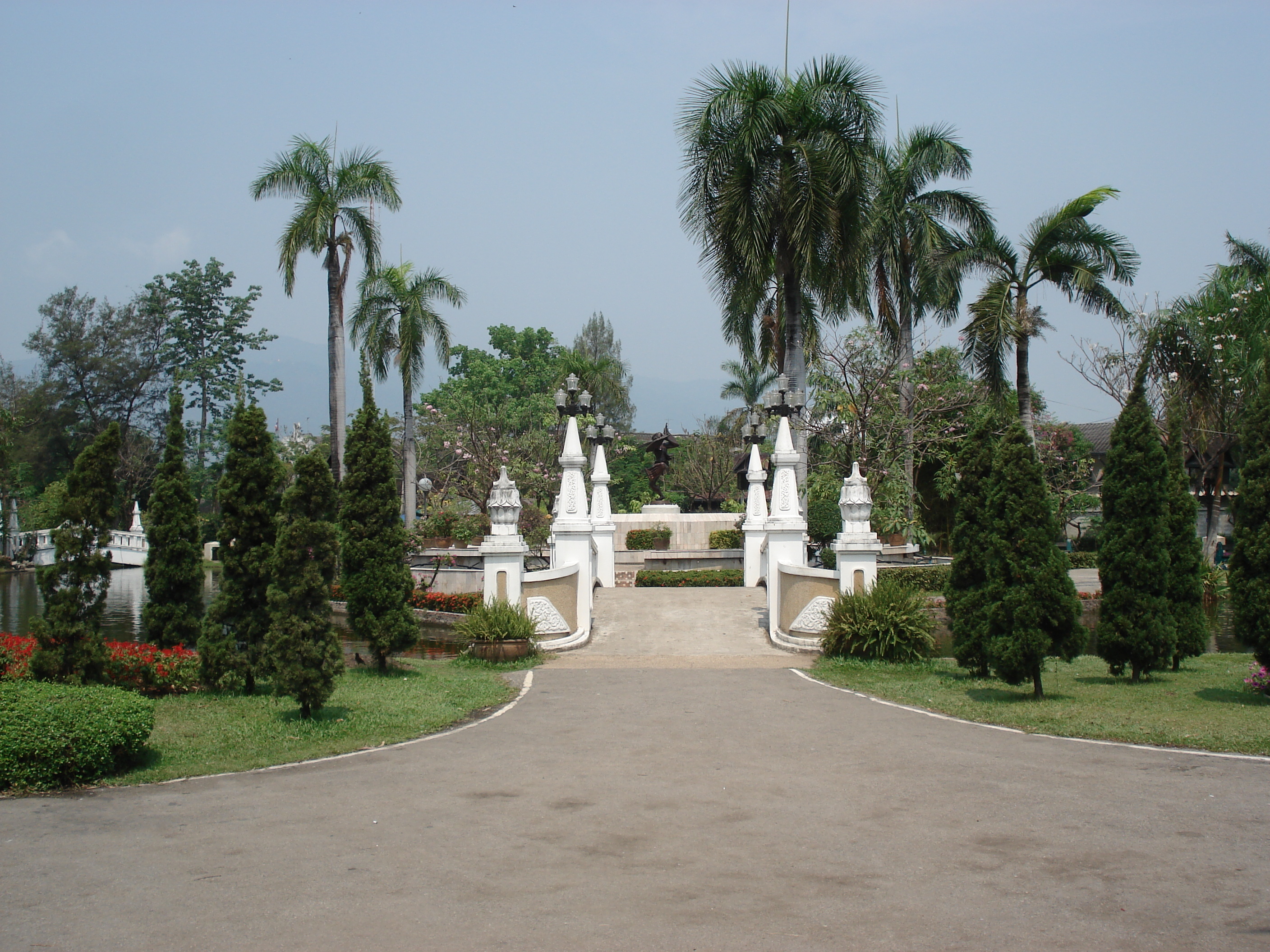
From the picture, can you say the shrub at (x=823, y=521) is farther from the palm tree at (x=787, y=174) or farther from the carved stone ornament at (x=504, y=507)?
the carved stone ornament at (x=504, y=507)

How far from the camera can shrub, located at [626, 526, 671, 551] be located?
31391mm

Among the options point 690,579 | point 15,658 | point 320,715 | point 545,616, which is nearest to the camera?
point 320,715

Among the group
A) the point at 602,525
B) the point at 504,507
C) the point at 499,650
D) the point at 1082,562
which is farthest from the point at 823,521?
the point at 499,650

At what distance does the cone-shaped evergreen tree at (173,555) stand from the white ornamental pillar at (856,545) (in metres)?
9.78

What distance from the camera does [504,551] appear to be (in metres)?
15.8

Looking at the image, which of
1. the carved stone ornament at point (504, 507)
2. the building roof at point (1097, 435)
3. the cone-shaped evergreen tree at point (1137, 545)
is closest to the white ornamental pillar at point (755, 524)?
the carved stone ornament at point (504, 507)

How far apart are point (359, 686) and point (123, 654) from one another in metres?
2.90

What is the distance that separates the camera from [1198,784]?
7281 millimetres

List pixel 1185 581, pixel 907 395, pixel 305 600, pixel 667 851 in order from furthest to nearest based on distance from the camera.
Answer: pixel 907 395, pixel 1185 581, pixel 305 600, pixel 667 851

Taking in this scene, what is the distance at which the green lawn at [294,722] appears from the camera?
841 centimetres

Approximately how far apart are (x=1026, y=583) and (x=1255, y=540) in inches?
103

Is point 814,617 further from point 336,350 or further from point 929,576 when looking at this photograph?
point 336,350

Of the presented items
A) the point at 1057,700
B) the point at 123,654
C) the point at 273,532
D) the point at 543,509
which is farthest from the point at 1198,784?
the point at 543,509

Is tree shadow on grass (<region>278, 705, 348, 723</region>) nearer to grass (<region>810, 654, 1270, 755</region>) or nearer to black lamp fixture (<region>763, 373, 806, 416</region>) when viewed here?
grass (<region>810, 654, 1270, 755</region>)
